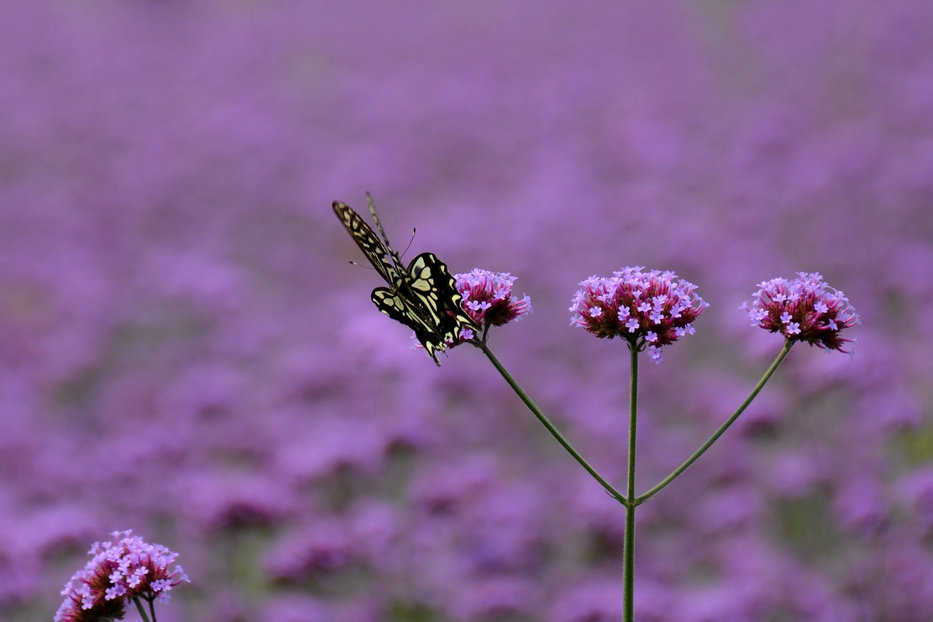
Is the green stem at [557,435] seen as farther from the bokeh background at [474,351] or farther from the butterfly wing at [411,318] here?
the bokeh background at [474,351]

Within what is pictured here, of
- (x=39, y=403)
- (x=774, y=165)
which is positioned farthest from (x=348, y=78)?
(x=39, y=403)

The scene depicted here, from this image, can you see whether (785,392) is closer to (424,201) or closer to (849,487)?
(849,487)

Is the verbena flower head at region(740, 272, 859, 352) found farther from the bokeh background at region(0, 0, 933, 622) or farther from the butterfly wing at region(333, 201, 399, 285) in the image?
the bokeh background at region(0, 0, 933, 622)

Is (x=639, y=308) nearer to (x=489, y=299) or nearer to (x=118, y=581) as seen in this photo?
(x=489, y=299)

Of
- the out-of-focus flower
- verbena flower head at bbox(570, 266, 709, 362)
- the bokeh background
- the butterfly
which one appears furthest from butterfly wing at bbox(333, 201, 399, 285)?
the bokeh background

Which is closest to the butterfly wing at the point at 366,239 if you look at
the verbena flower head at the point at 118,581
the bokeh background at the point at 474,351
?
the verbena flower head at the point at 118,581
